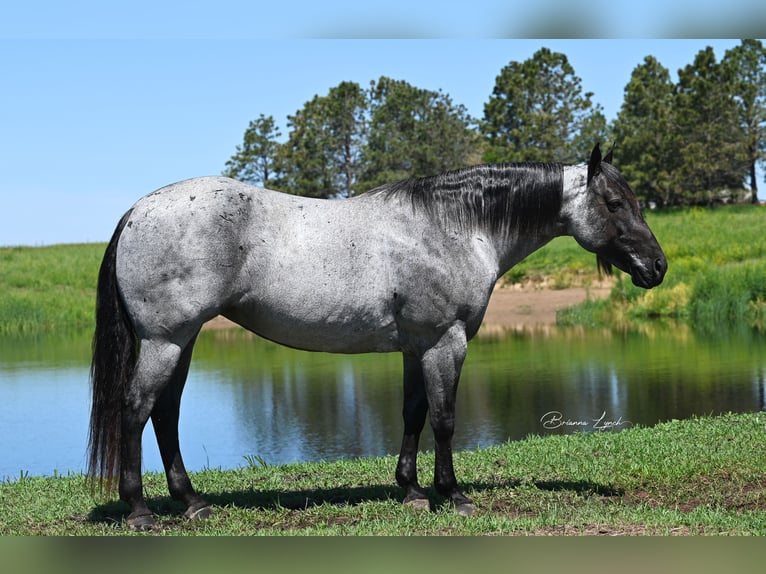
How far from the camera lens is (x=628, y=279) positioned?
981 inches

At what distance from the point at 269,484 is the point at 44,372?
12.6 metres

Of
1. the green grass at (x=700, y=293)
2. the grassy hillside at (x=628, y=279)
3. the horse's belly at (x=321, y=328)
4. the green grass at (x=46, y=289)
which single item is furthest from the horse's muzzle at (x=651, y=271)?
the green grass at (x=46, y=289)

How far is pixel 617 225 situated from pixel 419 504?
6.72 feet

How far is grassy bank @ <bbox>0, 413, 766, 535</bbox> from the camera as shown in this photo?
4816 millimetres

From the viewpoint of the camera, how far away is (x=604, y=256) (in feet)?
18.6

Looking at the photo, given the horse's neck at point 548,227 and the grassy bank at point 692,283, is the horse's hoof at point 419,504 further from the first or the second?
the grassy bank at point 692,283

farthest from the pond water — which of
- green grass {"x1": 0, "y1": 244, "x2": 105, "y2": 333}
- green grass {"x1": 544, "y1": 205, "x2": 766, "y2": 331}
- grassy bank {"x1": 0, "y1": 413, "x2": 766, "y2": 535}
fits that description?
green grass {"x1": 0, "y1": 244, "x2": 105, "y2": 333}

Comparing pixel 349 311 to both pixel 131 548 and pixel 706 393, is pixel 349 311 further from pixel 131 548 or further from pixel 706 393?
pixel 706 393

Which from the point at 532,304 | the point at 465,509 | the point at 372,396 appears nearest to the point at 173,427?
the point at 465,509

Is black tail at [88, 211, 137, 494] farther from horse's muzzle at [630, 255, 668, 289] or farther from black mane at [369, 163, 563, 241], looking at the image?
horse's muzzle at [630, 255, 668, 289]

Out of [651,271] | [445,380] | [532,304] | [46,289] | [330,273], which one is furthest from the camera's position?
[46,289]

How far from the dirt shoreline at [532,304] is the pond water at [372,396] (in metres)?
3.79

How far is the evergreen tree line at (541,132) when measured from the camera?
4056 centimetres

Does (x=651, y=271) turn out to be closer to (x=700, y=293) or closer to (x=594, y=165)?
(x=594, y=165)
